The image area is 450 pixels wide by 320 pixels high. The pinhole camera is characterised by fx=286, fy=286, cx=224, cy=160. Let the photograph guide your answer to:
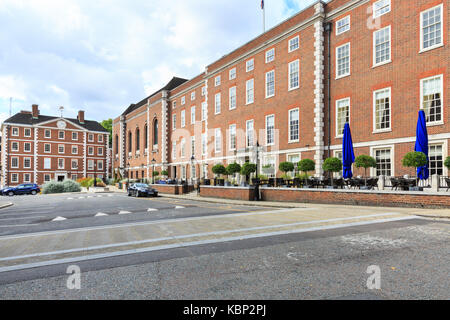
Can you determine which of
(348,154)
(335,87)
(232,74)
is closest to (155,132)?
(232,74)

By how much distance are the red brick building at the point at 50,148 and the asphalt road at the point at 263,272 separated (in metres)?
65.0

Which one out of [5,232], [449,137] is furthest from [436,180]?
[5,232]

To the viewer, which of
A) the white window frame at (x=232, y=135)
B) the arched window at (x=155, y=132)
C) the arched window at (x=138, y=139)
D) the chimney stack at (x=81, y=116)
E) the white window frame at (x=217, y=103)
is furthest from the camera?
the chimney stack at (x=81, y=116)

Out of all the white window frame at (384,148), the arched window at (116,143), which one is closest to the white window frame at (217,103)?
the white window frame at (384,148)

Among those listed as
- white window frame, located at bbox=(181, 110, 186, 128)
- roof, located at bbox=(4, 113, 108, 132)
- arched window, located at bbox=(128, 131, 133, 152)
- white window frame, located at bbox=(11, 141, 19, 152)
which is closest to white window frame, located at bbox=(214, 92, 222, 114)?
white window frame, located at bbox=(181, 110, 186, 128)

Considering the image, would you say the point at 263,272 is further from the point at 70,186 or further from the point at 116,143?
the point at 116,143

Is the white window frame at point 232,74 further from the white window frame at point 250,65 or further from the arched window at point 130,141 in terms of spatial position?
the arched window at point 130,141

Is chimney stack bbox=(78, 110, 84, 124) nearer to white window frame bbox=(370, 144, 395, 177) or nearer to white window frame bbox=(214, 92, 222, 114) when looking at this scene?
white window frame bbox=(214, 92, 222, 114)

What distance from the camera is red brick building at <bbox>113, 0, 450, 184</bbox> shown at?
1716 centimetres

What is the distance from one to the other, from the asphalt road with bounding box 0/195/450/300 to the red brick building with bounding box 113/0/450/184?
1294 cm

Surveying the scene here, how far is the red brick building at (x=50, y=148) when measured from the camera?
58.2 meters

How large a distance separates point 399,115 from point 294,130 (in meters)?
Answer: 8.58

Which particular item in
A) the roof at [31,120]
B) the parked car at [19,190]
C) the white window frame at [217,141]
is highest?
the roof at [31,120]

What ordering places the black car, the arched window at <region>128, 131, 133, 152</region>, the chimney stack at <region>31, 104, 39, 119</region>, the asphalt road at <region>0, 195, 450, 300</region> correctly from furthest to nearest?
1. the chimney stack at <region>31, 104, 39, 119</region>
2. the arched window at <region>128, 131, 133, 152</region>
3. the black car
4. the asphalt road at <region>0, 195, 450, 300</region>
